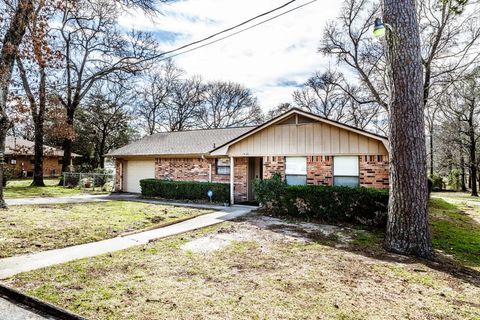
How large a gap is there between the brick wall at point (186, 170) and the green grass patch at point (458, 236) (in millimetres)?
8788

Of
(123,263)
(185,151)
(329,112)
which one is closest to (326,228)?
(123,263)

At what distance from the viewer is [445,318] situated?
3.22 meters

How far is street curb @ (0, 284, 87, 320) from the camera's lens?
124 inches

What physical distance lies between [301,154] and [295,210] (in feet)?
7.77

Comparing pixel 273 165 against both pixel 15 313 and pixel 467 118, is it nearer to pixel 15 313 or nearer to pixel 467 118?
pixel 15 313

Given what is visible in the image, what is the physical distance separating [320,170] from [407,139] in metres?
5.22

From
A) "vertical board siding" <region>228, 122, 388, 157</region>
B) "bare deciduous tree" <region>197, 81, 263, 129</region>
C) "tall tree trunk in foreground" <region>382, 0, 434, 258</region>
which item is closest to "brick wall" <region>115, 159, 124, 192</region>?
"vertical board siding" <region>228, 122, 388, 157</region>

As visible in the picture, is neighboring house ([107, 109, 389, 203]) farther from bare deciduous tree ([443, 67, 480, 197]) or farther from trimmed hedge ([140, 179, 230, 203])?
bare deciduous tree ([443, 67, 480, 197])

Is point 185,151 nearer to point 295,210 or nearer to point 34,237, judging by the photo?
point 295,210

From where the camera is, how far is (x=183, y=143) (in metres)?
17.2

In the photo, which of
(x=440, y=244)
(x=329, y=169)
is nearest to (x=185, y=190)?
(x=329, y=169)

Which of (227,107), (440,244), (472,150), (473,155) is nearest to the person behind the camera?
(440,244)

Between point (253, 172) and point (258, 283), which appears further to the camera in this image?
point (253, 172)

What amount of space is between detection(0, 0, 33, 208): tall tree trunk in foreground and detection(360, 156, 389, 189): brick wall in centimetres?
1083
